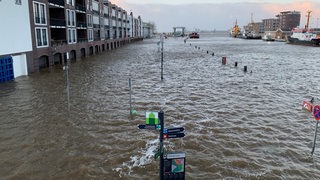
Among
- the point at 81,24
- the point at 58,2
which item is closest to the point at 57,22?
the point at 58,2

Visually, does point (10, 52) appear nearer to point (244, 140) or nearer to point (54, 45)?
point (54, 45)

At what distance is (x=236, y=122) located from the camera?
1527 cm

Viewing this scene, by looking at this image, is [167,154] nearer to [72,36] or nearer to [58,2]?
[58,2]

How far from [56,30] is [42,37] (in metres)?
9.30

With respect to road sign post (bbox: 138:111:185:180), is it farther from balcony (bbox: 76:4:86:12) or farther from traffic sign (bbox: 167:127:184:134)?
balcony (bbox: 76:4:86:12)

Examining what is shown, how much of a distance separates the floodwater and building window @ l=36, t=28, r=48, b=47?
9.39 metres

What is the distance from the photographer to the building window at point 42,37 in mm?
32875

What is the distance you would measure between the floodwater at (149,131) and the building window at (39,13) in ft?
35.4

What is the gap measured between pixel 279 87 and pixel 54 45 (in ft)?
96.1

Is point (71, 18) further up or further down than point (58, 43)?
further up

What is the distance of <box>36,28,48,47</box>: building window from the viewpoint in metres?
32.9

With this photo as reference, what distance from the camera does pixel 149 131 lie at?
13867 mm

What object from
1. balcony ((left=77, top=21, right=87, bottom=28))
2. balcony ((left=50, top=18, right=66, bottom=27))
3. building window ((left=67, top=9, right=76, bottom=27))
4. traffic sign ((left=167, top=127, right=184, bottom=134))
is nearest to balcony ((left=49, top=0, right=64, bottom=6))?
balcony ((left=50, top=18, right=66, bottom=27))

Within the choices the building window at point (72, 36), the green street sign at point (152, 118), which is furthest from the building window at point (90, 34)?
the green street sign at point (152, 118)
